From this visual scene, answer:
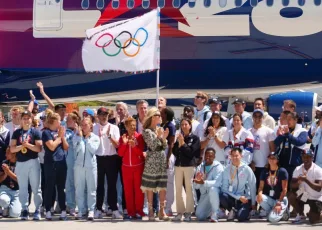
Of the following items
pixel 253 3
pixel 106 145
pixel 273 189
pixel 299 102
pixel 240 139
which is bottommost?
pixel 273 189

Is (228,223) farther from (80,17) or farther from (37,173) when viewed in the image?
(80,17)

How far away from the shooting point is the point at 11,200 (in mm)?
13492

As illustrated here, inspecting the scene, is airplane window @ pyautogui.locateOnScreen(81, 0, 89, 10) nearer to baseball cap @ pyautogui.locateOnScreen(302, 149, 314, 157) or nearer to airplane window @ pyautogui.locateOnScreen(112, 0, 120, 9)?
airplane window @ pyautogui.locateOnScreen(112, 0, 120, 9)

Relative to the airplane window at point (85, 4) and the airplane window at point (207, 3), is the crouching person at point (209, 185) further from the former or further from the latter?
the airplane window at point (85, 4)

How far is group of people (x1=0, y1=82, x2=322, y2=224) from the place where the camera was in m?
12.8

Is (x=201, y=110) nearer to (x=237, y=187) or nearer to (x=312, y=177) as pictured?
(x=237, y=187)

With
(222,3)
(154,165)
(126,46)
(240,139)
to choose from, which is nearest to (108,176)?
(154,165)

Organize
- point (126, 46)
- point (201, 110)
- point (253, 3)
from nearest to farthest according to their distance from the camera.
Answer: point (201, 110), point (126, 46), point (253, 3)

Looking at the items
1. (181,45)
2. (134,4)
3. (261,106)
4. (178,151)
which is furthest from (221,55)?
(178,151)

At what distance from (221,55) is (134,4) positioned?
2994 millimetres

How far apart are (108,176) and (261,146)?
8.25 ft

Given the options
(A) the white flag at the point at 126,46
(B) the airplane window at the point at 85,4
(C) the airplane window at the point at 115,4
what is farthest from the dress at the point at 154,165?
(B) the airplane window at the point at 85,4

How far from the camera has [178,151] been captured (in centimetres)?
1306

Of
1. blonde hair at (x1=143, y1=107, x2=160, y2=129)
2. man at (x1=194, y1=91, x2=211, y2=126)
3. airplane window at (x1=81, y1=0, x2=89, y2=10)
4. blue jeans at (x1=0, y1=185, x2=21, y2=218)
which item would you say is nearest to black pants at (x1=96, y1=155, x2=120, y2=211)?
blonde hair at (x1=143, y1=107, x2=160, y2=129)
